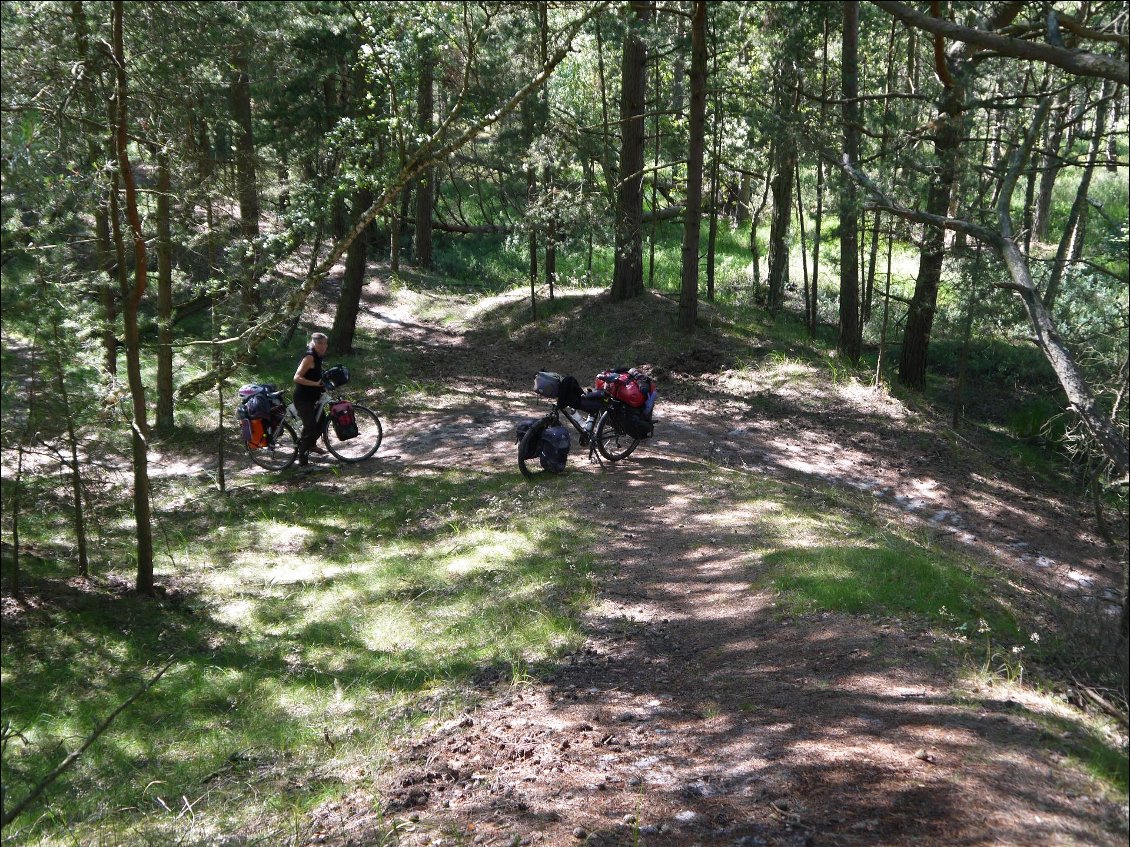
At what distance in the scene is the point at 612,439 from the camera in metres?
11.2

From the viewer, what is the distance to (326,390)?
11.4 m

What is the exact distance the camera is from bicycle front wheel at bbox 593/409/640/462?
1059 cm

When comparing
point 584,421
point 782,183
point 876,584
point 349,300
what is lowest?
point 876,584

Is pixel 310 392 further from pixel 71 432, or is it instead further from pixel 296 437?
pixel 71 432

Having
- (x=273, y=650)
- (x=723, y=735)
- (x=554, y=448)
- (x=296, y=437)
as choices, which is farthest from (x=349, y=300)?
(x=723, y=735)

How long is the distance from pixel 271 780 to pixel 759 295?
1798cm

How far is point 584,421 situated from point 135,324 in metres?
5.37

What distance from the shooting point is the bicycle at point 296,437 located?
11.4m

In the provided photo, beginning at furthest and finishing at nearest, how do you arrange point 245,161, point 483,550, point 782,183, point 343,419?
1. point 782,183
2. point 245,161
3. point 343,419
4. point 483,550

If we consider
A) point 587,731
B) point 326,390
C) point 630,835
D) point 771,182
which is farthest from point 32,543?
point 771,182

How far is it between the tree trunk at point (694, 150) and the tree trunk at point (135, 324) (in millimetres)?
9812

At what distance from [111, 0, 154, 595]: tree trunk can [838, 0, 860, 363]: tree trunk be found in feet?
31.8

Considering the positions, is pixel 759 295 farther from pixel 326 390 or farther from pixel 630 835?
pixel 630 835

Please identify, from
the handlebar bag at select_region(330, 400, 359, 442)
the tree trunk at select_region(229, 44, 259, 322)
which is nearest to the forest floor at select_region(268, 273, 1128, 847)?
the handlebar bag at select_region(330, 400, 359, 442)
